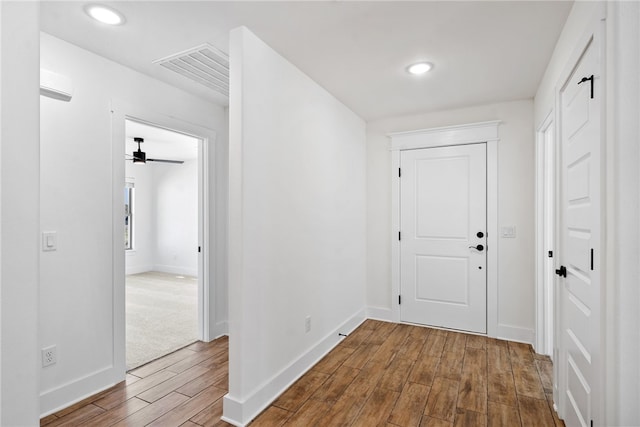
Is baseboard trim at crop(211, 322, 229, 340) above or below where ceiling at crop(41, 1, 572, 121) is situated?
below

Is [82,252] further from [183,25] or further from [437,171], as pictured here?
[437,171]

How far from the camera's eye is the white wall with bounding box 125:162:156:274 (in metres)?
7.14

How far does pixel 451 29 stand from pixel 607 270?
1642 millimetres

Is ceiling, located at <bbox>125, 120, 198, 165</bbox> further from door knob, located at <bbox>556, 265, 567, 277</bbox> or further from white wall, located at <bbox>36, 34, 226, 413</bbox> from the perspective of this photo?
door knob, located at <bbox>556, 265, 567, 277</bbox>

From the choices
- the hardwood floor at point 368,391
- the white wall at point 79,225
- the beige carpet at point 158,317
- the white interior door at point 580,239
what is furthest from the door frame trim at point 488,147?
the white wall at point 79,225

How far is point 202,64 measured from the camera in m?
2.52

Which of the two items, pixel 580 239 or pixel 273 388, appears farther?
pixel 273 388

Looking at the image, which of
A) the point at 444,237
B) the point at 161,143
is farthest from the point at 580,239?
the point at 161,143

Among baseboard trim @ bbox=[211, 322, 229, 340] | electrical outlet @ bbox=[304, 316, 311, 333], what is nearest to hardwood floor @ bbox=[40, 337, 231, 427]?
baseboard trim @ bbox=[211, 322, 229, 340]

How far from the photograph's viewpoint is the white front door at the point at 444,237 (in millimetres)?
3543

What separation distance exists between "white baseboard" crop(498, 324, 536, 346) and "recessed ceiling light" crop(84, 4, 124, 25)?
4.15 m

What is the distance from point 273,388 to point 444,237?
243cm

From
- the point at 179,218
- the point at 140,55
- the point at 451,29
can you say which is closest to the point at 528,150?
the point at 451,29

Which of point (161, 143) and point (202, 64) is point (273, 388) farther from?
point (161, 143)
